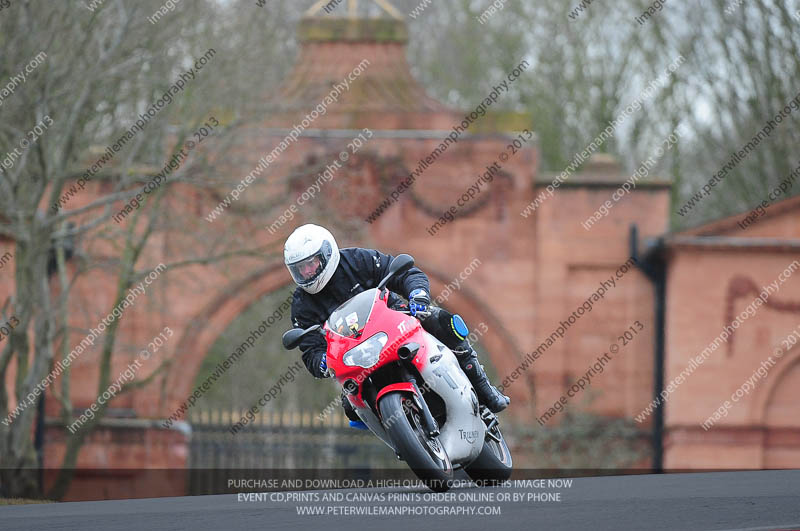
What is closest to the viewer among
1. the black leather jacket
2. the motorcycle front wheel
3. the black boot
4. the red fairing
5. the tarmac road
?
the tarmac road

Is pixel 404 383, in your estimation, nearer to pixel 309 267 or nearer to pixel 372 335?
pixel 372 335

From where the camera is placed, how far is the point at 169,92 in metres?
20.2

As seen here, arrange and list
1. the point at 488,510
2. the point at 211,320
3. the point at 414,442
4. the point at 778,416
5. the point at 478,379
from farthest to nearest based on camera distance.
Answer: the point at 211,320, the point at 778,416, the point at 478,379, the point at 414,442, the point at 488,510

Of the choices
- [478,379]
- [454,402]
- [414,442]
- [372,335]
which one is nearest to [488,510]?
[414,442]

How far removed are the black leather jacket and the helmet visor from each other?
0.27m

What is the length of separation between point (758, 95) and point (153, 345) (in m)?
14.4

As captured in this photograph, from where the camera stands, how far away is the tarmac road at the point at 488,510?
7.54 metres

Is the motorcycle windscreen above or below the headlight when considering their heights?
above

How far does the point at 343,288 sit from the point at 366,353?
88 centimetres

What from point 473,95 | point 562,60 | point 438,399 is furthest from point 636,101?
point 438,399

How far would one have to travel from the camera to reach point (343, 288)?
31.6ft

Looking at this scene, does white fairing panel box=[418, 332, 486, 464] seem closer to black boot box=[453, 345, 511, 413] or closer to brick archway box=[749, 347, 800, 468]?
black boot box=[453, 345, 511, 413]

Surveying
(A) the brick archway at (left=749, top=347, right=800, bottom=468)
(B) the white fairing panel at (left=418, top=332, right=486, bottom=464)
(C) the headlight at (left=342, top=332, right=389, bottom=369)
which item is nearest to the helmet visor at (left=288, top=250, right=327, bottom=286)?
(C) the headlight at (left=342, top=332, right=389, bottom=369)

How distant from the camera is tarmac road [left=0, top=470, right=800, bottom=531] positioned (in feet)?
24.7
